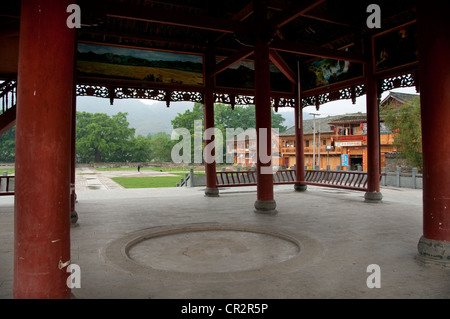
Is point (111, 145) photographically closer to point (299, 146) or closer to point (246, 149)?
point (246, 149)

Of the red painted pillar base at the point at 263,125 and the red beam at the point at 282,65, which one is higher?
the red beam at the point at 282,65

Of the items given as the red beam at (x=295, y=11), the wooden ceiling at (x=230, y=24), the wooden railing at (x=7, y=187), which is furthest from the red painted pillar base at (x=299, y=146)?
the wooden railing at (x=7, y=187)

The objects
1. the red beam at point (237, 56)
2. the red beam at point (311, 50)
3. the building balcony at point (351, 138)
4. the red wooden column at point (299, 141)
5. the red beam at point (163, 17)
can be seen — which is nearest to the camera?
the red beam at point (163, 17)

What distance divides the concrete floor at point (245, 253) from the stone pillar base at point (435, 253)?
0.12 m

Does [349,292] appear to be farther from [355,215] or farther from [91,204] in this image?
[91,204]

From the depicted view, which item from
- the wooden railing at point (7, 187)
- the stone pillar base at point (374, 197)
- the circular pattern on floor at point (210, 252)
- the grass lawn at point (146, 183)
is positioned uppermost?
the wooden railing at point (7, 187)

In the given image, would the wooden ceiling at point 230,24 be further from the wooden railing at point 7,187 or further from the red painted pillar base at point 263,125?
the wooden railing at point 7,187

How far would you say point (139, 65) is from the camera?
10570mm

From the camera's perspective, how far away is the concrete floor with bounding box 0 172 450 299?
3332mm

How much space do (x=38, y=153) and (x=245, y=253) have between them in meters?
3.24

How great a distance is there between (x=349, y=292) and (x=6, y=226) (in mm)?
6767

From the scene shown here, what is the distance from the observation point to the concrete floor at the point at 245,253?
333 cm

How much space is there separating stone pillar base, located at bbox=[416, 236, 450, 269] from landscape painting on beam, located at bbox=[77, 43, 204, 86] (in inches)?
352
